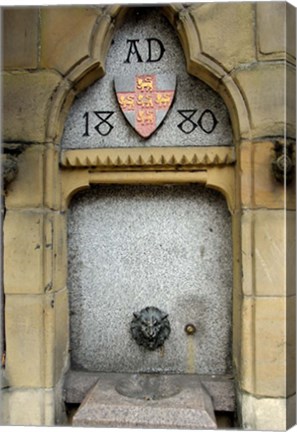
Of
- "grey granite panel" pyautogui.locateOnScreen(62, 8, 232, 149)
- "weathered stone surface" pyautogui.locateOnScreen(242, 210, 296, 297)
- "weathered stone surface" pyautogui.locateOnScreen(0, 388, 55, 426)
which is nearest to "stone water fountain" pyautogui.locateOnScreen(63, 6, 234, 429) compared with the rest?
"grey granite panel" pyautogui.locateOnScreen(62, 8, 232, 149)

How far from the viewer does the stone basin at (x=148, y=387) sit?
2.01 metres

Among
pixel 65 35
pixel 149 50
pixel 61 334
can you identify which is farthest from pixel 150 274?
pixel 65 35

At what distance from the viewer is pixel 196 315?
222cm

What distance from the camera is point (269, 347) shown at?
1925mm

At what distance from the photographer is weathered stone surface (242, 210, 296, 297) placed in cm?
191

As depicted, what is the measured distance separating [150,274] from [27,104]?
1.08 m

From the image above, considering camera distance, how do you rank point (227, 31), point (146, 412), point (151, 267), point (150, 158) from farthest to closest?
point (151, 267) → point (150, 158) → point (227, 31) → point (146, 412)

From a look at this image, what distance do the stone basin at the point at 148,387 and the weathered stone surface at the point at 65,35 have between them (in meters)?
1.60

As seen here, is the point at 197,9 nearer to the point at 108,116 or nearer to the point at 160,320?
the point at 108,116

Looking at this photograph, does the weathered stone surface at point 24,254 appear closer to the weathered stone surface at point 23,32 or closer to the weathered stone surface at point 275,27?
the weathered stone surface at point 23,32

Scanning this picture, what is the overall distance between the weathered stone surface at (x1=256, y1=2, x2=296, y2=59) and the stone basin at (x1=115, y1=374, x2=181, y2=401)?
168cm

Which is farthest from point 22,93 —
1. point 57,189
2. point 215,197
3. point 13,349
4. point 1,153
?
point 13,349

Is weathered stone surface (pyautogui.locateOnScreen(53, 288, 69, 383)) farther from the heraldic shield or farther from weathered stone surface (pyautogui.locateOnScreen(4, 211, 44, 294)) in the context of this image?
the heraldic shield

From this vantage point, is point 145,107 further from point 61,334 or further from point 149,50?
point 61,334
